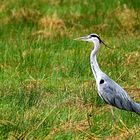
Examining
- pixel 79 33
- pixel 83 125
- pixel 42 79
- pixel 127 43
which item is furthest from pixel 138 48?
pixel 83 125

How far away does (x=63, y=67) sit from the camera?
936 cm

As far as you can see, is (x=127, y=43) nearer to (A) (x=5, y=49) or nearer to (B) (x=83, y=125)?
(A) (x=5, y=49)

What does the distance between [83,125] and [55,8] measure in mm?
6654

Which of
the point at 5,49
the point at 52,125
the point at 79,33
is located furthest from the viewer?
the point at 79,33

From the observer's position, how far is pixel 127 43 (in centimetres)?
1070

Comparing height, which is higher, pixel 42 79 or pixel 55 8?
pixel 55 8

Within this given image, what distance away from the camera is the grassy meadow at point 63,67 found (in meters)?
6.39

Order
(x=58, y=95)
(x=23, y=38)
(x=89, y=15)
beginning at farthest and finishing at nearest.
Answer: (x=89, y=15)
(x=23, y=38)
(x=58, y=95)

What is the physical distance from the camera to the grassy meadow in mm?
6387

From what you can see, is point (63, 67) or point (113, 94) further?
point (63, 67)

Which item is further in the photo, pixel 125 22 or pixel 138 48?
pixel 125 22

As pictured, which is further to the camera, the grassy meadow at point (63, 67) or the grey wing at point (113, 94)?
the grey wing at point (113, 94)

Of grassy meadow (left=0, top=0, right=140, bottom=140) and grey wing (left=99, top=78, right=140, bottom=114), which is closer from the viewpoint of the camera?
grassy meadow (left=0, top=0, right=140, bottom=140)

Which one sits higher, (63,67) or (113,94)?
(63,67)
